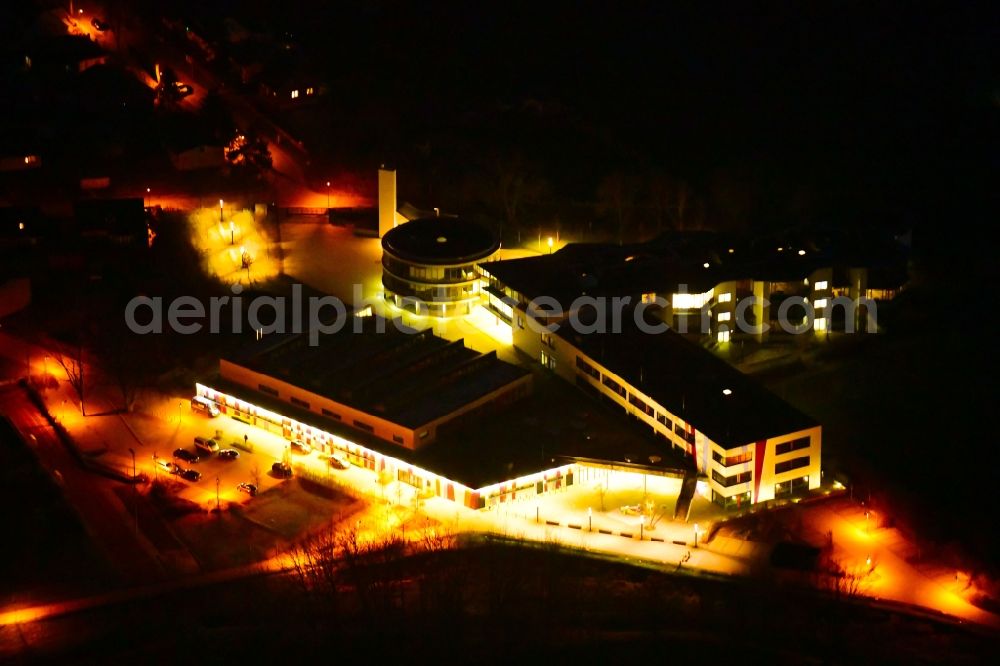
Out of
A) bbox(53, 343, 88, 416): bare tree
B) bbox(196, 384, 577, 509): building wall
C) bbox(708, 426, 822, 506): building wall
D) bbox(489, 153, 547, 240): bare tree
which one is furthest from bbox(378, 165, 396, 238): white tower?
bbox(708, 426, 822, 506): building wall

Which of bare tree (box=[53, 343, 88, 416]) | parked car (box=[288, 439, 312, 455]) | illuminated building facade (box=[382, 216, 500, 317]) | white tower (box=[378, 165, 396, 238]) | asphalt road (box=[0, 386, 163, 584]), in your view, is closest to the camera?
asphalt road (box=[0, 386, 163, 584])

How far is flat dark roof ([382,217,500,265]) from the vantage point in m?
32.3

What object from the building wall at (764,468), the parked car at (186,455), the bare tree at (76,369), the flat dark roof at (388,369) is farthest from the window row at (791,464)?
the bare tree at (76,369)

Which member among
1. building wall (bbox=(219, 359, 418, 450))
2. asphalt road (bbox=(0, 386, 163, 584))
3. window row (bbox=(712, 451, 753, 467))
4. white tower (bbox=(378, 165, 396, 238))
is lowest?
asphalt road (bbox=(0, 386, 163, 584))

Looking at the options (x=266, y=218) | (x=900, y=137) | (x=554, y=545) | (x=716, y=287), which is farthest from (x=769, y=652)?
(x=900, y=137)

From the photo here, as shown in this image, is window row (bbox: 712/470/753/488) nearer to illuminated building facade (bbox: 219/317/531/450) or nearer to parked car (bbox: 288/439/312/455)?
illuminated building facade (bbox: 219/317/531/450)

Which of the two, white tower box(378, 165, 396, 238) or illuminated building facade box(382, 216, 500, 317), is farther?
white tower box(378, 165, 396, 238)

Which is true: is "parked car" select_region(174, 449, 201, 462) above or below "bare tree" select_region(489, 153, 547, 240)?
below

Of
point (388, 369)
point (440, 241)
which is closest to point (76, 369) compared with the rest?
point (388, 369)

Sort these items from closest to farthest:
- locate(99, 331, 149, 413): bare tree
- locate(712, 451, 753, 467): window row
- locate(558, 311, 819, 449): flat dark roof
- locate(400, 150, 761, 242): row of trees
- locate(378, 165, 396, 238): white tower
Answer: locate(712, 451, 753, 467): window row
locate(558, 311, 819, 449): flat dark roof
locate(99, 331, 149, 413): bare tree
locate(378, 165, 396, 238): white tower
locate(400, 150, 761, 242): row of trees

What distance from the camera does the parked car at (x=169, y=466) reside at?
26.5 meters

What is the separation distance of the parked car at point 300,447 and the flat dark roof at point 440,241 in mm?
6246

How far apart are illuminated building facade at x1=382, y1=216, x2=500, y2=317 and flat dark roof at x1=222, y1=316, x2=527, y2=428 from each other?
2091mm

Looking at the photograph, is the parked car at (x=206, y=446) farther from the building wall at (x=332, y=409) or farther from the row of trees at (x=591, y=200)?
the row of trees at (x=591, y=200)
